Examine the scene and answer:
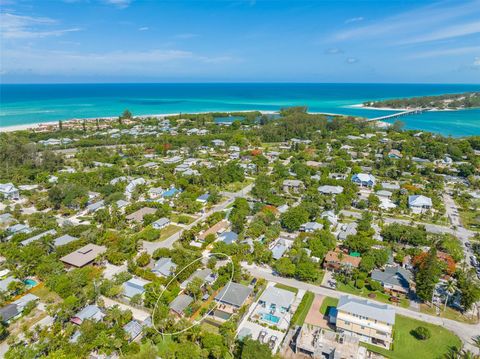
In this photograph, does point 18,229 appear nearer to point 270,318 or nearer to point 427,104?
point 270,318

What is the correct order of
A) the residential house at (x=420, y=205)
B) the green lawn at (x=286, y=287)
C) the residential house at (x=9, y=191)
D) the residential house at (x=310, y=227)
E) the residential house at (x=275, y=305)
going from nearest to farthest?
the residential house at (x=275, y=305) → the green lawn at (x=286, y=287) → the residential house at (x=310, y=227) → the residential house at (x=420, y=205) → the residential house at (x=9, y=191)

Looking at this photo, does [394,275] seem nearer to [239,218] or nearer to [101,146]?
[239,218]

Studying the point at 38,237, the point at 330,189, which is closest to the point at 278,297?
the point at 38,237

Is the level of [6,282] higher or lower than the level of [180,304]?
higher

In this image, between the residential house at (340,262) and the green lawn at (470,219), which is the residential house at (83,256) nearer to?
the residential house at (340,262)

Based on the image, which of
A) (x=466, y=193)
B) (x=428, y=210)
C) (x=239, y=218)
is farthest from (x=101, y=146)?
(x=466, y=193)

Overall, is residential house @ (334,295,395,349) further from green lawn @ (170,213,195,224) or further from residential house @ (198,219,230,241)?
green lawn @ (170,213,195,224)

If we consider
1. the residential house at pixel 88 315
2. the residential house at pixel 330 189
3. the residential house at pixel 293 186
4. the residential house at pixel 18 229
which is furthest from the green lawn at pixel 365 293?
the residential house at pixel 18 229
